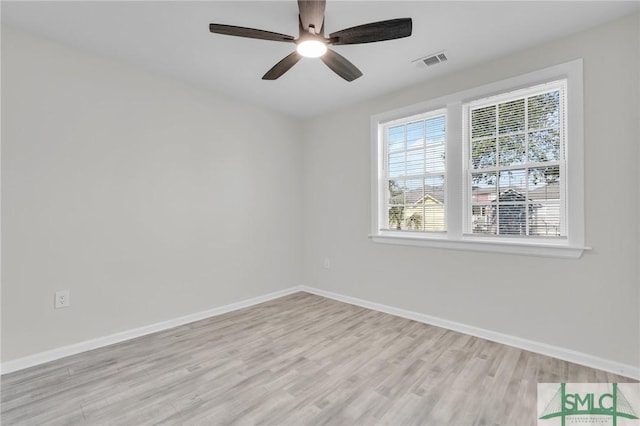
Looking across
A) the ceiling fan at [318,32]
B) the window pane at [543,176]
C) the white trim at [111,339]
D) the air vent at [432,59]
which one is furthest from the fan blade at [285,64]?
the white trim at [111,339]

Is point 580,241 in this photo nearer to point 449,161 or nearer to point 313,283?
point 449,161

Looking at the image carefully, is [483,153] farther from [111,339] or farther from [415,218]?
[111,339]

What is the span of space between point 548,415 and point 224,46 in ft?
11.2

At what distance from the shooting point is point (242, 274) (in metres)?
3.79

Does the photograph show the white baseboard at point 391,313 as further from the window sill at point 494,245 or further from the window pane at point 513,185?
the window pane at point 513,185

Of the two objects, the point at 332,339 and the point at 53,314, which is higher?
the point at 53,314

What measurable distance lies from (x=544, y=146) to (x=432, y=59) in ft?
4.04

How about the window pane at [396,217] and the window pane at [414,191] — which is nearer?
the window pane at [414,191]

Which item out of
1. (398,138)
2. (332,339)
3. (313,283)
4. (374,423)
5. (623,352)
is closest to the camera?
(374,423)

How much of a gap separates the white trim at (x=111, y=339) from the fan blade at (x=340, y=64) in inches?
112

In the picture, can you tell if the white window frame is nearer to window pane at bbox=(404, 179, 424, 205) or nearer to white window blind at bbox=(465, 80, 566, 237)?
white window blind at bbox=(465, 80, 566, 237)

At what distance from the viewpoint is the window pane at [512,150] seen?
270 cm

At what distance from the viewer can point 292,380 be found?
2.12 meters

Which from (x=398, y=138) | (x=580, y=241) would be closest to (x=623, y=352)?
(x=580, y=241)
